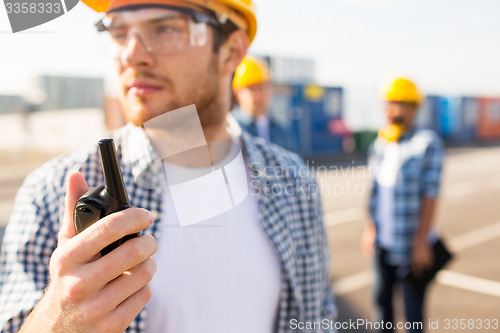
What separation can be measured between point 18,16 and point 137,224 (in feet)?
0.97

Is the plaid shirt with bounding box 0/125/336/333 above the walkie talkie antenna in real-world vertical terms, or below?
below

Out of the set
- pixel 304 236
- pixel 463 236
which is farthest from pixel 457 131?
pixel 304 236

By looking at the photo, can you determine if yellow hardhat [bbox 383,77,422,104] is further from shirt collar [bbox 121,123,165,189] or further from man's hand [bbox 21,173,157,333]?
man's hand [bbox 21,173,157,333]

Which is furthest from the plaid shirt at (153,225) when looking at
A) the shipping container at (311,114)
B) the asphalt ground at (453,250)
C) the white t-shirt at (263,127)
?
the shipping container at (311,114)

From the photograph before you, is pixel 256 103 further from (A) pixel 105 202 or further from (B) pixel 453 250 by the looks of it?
(B) pixel 453 250

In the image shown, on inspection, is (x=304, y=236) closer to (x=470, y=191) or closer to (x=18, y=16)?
(x=18, y=16)

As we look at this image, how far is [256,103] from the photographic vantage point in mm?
3934

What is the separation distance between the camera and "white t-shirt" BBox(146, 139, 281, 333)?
40.9 inches

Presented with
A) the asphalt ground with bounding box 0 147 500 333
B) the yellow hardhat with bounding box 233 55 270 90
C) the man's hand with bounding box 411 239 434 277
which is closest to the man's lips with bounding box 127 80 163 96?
the asphalt ground with bounding box 0 147 500 333

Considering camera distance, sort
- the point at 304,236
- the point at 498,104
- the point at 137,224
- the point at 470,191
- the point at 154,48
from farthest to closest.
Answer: the point at 498,104 → the point at 470,191 → the point at 304,236 → the point at 154,48 → the point at 137,224

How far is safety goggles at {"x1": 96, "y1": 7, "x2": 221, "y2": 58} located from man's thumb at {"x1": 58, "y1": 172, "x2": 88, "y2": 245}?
0.35m

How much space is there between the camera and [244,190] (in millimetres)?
1259

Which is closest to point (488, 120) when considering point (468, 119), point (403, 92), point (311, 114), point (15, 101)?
point (468, 119)

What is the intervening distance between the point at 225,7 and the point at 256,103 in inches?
111
